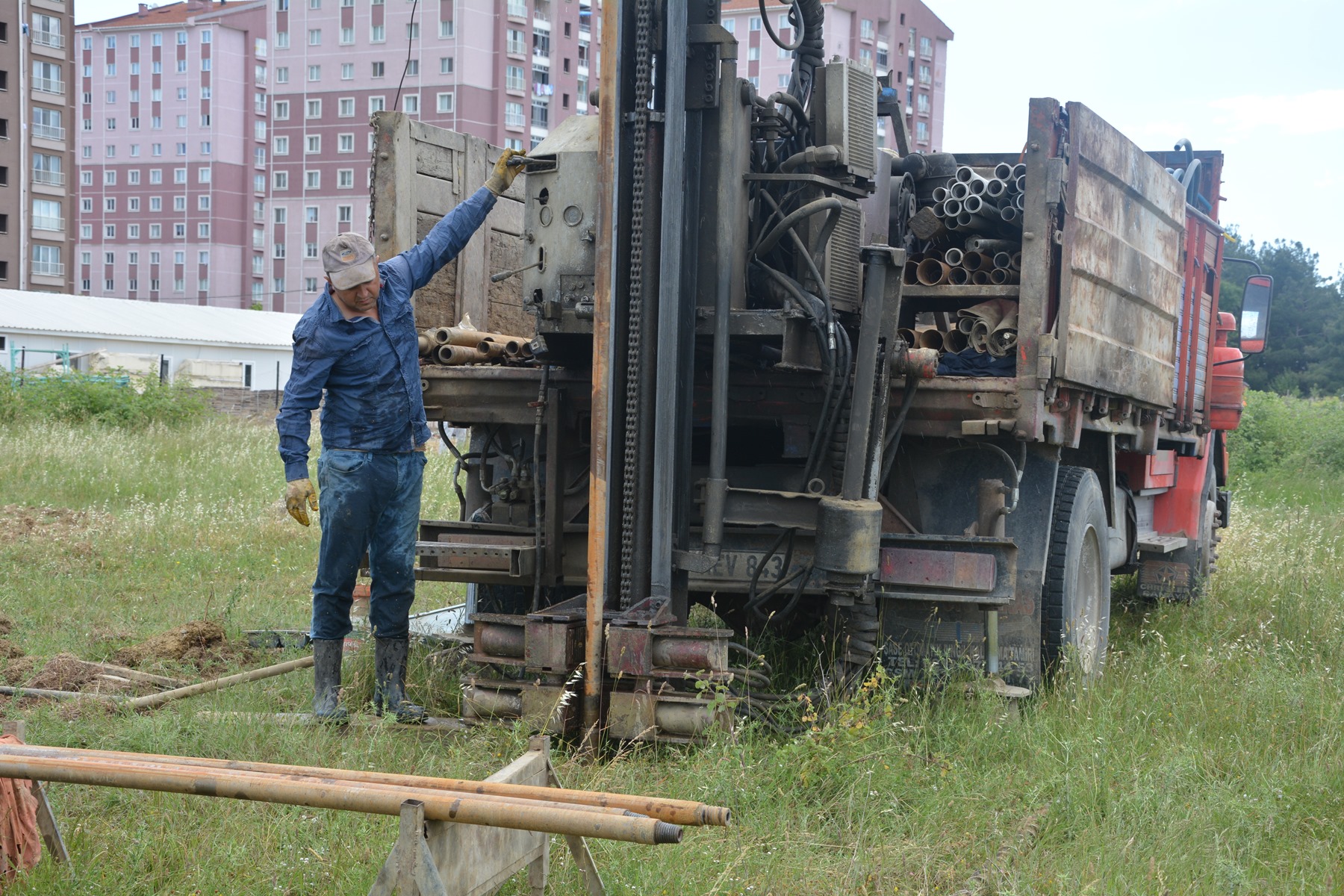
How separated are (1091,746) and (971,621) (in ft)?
2.43

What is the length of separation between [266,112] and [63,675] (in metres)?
81.6

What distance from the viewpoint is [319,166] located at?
220 feet

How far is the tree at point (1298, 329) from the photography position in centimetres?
5225

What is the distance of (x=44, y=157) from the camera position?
63.9m

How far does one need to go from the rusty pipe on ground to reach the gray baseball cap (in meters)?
1.82

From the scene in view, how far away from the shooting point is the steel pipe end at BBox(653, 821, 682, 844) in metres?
2.84

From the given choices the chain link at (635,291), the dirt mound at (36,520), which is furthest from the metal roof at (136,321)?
the chain link at (635,291)

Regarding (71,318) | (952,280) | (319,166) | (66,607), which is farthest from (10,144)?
(952,280)

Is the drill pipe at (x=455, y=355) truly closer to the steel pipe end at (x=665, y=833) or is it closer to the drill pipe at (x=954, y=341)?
the drill pipe at (x=954, y=341)

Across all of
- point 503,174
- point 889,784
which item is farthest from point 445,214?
point 889,784

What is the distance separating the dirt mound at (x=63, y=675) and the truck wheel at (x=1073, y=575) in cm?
428

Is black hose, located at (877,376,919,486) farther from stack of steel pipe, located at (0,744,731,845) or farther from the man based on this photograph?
stack of steel pipe, located at (0,744,731,845)

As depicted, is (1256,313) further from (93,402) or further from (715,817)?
(93,402)

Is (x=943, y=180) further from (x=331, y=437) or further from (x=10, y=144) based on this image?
(x=10, y=144)
